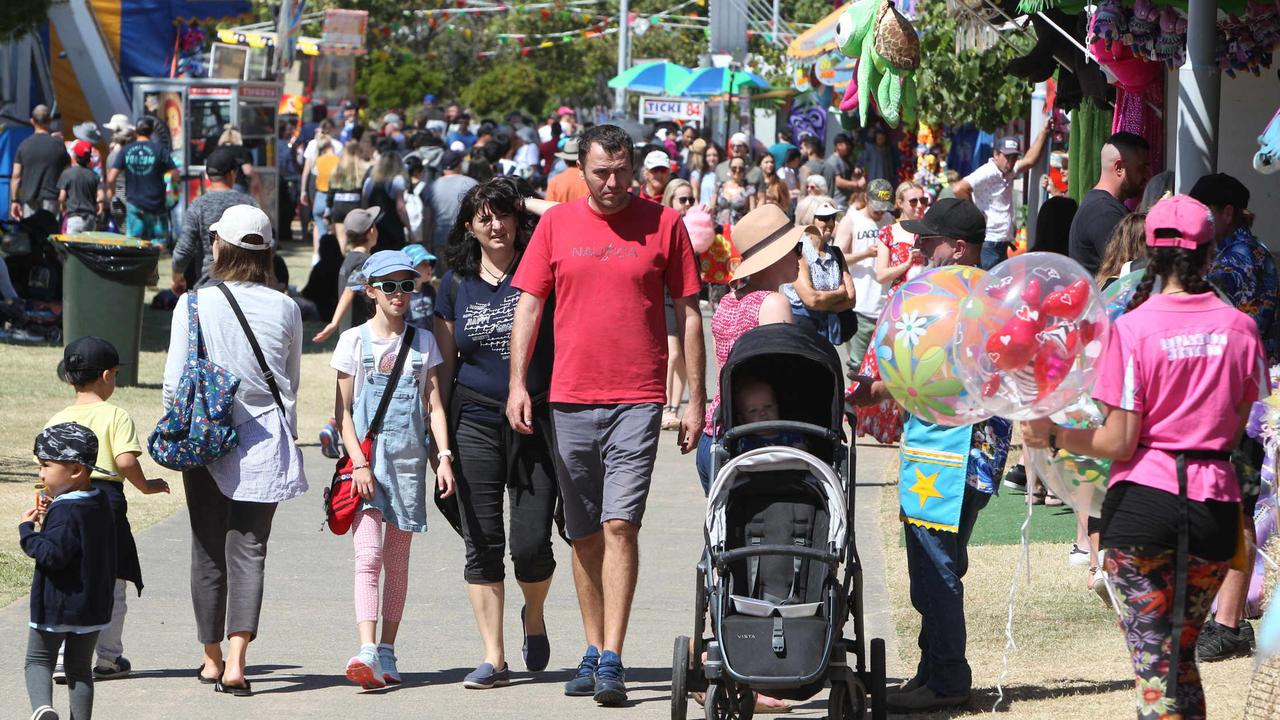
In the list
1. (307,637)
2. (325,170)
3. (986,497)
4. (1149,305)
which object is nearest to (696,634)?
(986,497)

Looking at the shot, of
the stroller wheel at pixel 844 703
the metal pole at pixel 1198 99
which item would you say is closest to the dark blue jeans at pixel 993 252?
the metal pole at pixel 1198 99

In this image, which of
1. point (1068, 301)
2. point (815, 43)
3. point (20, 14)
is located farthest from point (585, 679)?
point (815, 43)

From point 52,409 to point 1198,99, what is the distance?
29.5 ft

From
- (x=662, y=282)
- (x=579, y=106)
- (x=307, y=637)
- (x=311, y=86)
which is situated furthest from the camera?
(x=579, y=106)

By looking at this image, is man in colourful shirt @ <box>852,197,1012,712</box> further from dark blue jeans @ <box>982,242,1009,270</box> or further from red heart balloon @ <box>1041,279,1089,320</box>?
dark blue jeans @ <box>982,242,1009,270</box>

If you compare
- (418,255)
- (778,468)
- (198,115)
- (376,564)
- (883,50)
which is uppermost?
(883,50)

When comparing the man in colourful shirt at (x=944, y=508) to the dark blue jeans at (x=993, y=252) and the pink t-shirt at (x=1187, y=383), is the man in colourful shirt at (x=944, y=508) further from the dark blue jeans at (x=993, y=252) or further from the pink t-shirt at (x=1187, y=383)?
the dark blue jeans at (x=993, y=252)

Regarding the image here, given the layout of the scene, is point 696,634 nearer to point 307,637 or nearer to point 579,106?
point 307,637

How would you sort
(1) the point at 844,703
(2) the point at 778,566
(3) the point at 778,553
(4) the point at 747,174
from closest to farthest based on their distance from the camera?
(3) the point at 778,553 → (2) the point at 778,566 → (1) the point at 844,703 → (4) the point at 747,174

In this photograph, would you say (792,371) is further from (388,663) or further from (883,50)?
(883,50)

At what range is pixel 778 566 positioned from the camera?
571 cm

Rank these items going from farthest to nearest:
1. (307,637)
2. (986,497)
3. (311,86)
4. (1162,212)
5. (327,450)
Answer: (311,86)
(327,450)
(307,637)
(986,497)
(1162,212)

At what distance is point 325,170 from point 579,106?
147 feet

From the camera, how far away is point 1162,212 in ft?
15.9
